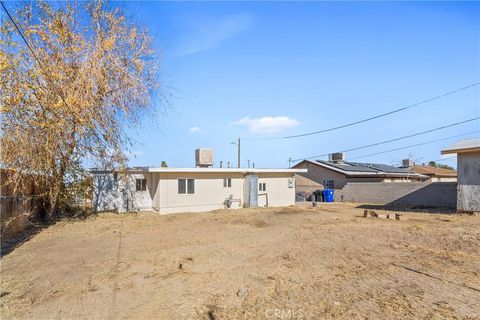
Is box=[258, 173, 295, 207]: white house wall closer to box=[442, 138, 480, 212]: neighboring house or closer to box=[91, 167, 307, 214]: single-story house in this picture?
box=[91, 167, 307, 214]: single-story house

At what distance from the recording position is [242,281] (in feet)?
19.7

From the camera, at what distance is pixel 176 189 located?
1844cm

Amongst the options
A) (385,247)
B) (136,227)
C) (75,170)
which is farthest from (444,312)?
(75,170)

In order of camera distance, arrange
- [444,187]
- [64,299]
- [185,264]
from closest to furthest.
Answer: [64,299], [185,264], [444,187]

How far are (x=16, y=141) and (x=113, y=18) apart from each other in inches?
245

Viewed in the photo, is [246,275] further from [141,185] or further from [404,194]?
[404,194]

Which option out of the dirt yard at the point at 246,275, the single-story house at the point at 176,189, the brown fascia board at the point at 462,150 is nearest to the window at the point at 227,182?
the single-story house at the point at 176,189

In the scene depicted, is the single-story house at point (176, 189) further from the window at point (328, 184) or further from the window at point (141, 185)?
the window at point (328, 184)

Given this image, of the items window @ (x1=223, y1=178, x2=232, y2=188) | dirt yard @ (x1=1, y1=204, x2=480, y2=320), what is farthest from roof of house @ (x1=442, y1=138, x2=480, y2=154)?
window @ (x1=223, y1=178, x2=232, y2=188)

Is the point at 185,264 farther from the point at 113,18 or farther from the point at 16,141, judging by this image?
the point at 113,18

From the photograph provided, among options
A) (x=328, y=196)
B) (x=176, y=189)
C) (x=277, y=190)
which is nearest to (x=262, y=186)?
(x=277, y=190)

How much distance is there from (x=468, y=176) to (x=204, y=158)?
14071 millimetres

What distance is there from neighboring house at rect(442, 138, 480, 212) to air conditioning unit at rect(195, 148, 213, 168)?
43.1ft

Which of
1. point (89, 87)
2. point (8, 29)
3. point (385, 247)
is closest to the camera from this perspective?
point (385, 247)
